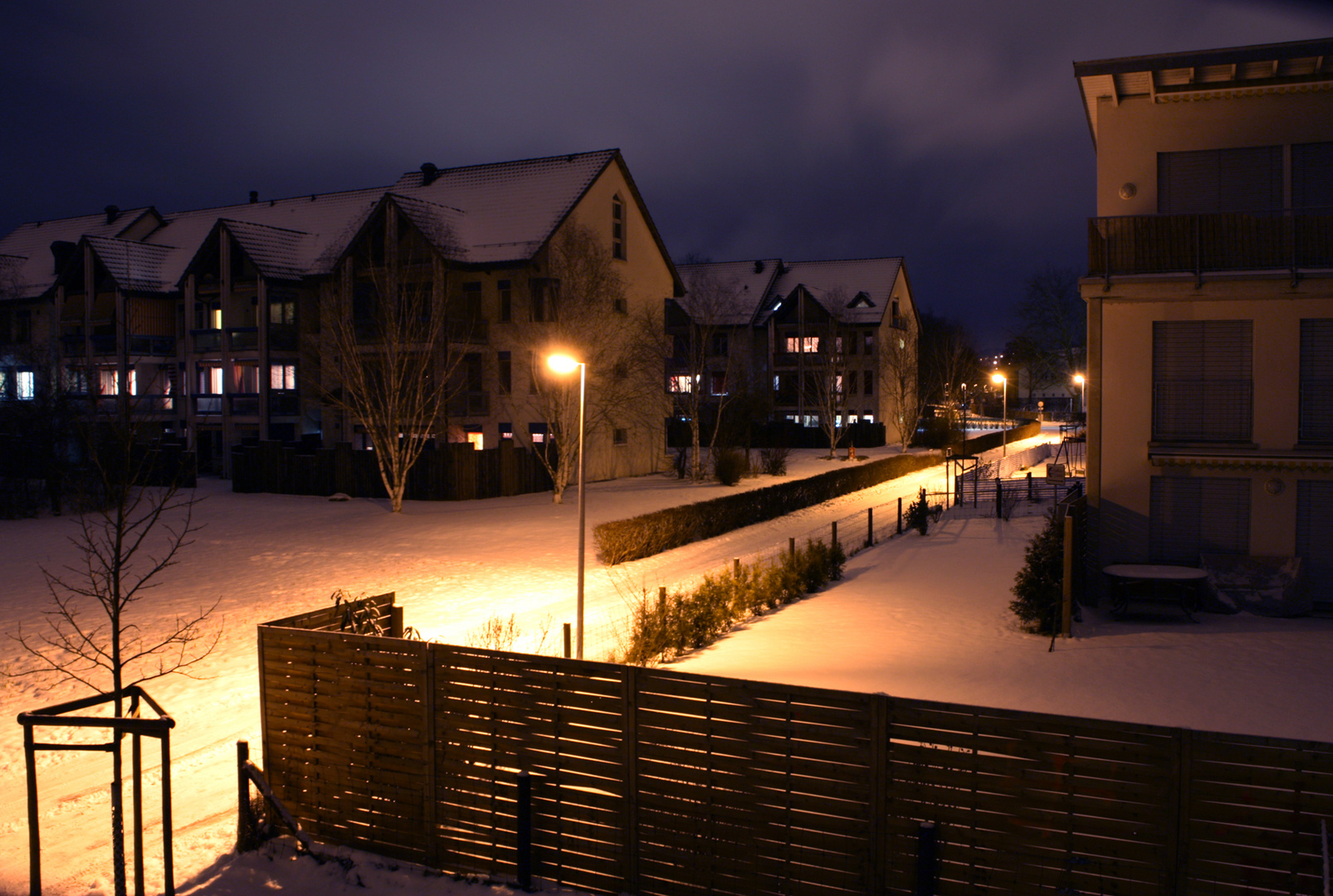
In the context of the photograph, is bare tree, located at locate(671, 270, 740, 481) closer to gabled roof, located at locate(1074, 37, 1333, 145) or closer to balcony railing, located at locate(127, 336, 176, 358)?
gabled roof, located at locate(1074, 37, 1333, 145)

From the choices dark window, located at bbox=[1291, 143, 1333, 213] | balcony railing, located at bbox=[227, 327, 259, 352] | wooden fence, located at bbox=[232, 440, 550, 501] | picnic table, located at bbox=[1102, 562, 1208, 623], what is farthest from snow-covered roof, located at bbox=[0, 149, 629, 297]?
picnic table, located at bbox=[1102, 562, 1208, 623]

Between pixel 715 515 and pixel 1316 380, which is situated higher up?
pixel 1316 380

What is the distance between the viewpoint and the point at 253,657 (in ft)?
41.4

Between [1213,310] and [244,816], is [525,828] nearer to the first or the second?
[244,816]

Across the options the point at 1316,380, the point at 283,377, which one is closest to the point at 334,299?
the point at 283,377

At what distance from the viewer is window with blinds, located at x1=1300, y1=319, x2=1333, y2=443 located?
1529cm

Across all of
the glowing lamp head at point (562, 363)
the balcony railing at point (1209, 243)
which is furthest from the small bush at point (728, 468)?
the glowing lamp head at point (562, 363)

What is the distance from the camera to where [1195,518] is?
15.8m

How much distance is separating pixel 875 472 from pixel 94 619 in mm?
27964

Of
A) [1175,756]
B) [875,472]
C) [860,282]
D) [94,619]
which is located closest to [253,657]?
[94,619]

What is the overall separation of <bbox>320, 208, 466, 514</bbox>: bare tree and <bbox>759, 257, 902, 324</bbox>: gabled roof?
32274 mm

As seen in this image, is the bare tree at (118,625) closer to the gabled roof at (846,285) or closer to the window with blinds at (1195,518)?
the window with blinds at (1195,518)

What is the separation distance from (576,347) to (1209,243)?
2040cm

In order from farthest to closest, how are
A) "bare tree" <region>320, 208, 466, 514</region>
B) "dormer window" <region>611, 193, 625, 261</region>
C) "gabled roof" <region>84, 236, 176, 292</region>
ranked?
"gabled roof" <region>84, 236, 176, 292</region>, "dormer window" <region>611, 193, 625, 261</region>, "bare tree" <region>320, 208, 466, 514</region>
